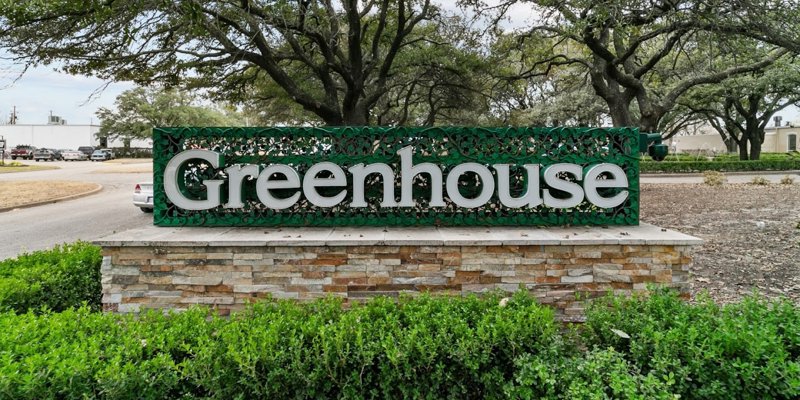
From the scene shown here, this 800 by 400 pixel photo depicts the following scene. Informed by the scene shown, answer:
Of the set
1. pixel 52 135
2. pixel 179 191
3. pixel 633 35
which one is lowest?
pixel 179 191

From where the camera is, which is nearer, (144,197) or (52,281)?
(52,281)

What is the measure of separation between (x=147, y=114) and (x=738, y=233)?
48212mm

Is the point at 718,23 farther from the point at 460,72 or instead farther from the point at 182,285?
the point at 182,285

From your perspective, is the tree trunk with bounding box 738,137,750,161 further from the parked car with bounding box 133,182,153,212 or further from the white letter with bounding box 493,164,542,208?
the parked car with bounding box 133,182,153,212

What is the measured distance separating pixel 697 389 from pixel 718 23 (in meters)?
8.57

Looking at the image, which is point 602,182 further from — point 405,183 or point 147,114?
point 147,114

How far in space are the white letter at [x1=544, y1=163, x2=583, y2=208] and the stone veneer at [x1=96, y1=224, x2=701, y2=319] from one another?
1.55ft

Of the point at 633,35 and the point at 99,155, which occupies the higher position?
the point at 633,35

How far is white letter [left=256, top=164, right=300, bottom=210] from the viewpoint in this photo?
422 cm

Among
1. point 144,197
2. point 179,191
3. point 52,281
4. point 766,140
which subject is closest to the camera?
point 52,281

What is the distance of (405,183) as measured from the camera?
13.9 ft

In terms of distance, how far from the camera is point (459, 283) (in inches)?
151

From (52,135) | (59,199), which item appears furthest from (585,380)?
(52,135)

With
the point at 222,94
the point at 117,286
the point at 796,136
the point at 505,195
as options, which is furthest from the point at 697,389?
the point at 796,136
